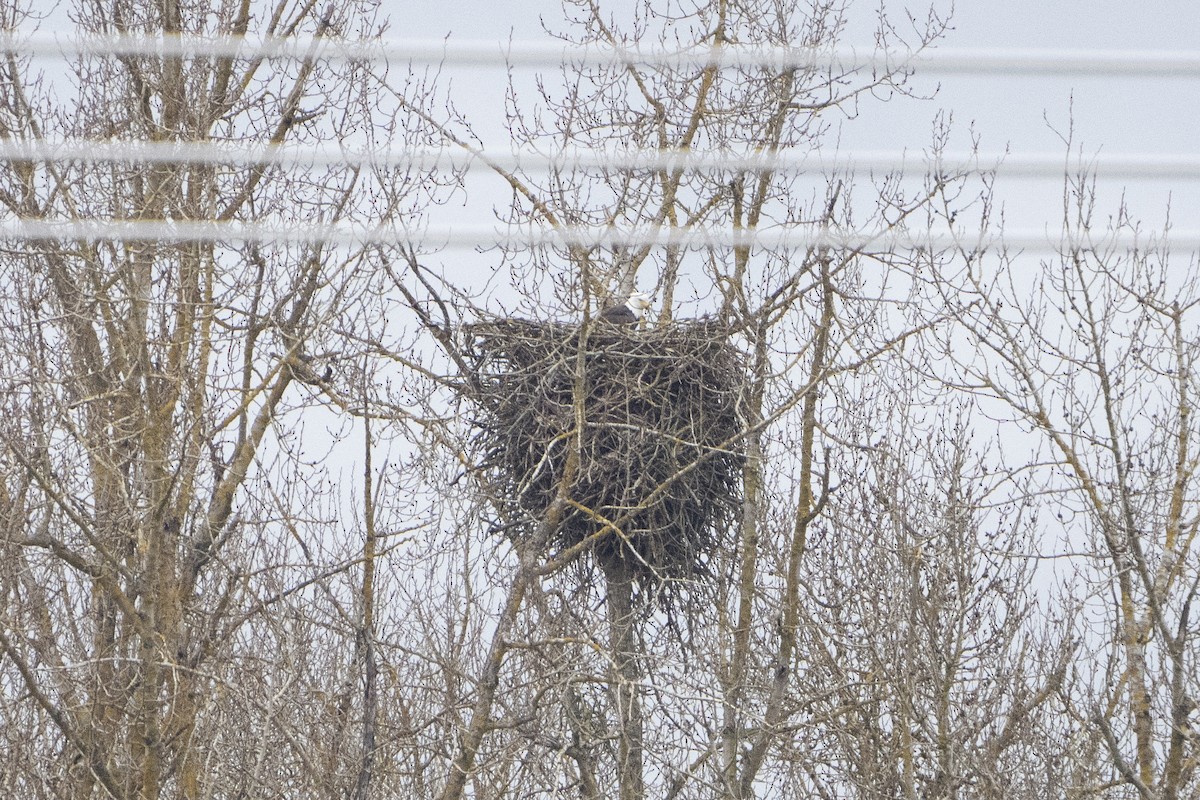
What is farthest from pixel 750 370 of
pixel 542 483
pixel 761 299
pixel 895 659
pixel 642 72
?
pixel 642 72

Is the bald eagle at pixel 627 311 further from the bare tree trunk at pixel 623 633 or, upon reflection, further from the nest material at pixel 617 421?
the bare tree trunk at pixel 623 633

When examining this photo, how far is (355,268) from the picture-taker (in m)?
7.23

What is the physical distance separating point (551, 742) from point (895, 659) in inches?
74.5

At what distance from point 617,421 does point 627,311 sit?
0.67 metres

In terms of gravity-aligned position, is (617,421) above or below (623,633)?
above

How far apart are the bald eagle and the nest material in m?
0.12

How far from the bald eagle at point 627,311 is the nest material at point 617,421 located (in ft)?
0.38

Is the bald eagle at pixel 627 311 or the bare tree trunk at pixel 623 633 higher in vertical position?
the bald eagle at pixel 627 311

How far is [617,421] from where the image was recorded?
23.3 ft

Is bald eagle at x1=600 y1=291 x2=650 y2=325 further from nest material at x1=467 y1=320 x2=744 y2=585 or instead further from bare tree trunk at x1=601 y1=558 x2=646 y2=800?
bare tree trunk at x1=601 y1=558 x2=646 y2=800

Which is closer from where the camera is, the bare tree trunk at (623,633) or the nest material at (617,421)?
the nest material at (617,421)

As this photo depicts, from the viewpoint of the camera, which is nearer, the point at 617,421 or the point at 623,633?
the point at 617,421

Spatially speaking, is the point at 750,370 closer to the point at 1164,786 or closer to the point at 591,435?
the point at 591,435

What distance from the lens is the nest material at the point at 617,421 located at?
271 inches
